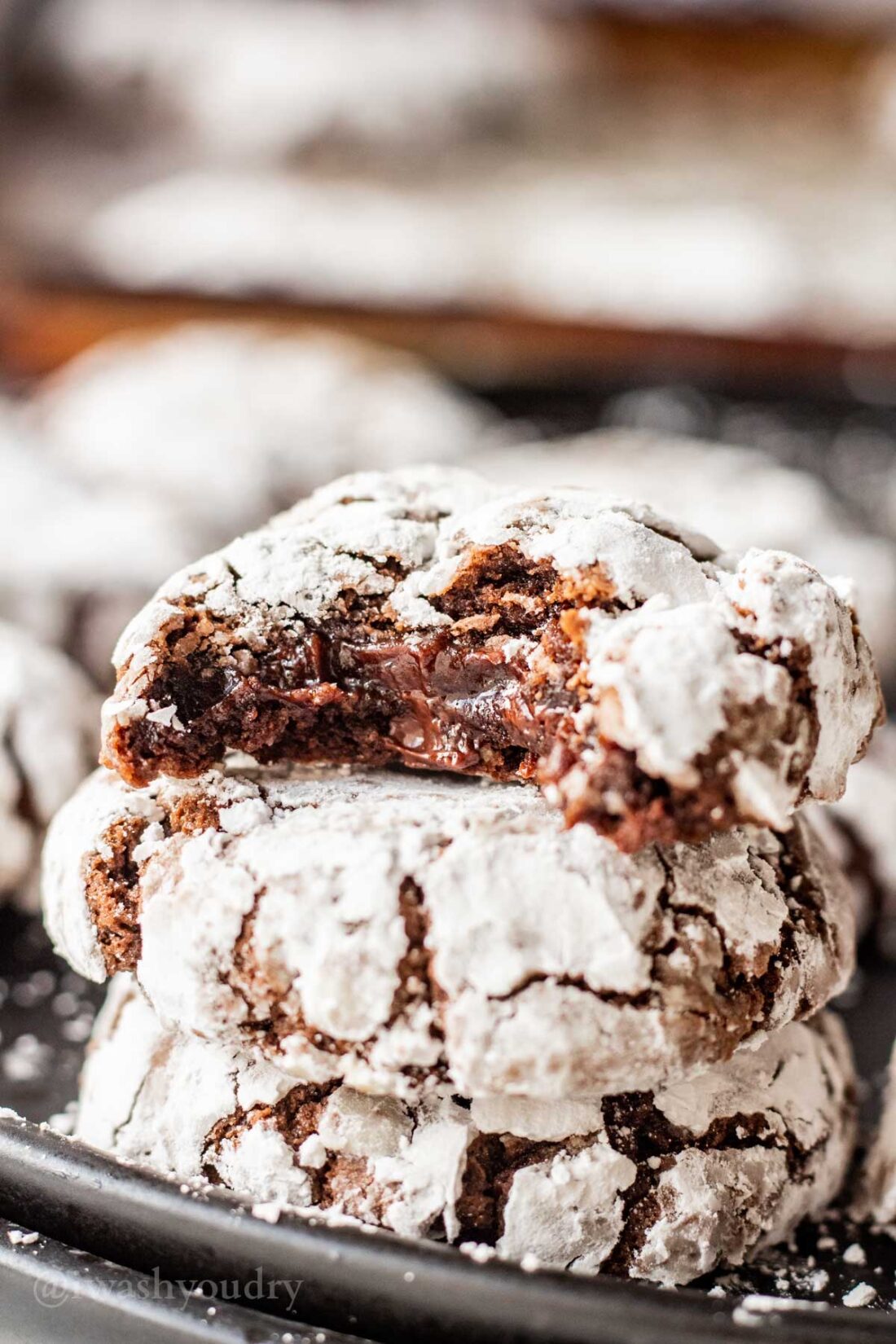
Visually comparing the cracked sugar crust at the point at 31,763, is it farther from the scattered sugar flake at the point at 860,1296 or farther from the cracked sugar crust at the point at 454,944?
the scattered sugar flake at the point at 860,1296

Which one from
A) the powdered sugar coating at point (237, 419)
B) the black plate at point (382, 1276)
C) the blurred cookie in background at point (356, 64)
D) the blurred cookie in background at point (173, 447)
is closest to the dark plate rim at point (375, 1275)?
the black plate at point (382, 1276)

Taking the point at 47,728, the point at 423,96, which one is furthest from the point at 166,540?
the point at 423,96

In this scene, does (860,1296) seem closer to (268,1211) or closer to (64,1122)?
(268,1211)

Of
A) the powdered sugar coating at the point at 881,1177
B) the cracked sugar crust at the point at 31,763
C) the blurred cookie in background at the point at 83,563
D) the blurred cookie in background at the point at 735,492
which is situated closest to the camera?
the powdered sugar coating at the point at 881,1177

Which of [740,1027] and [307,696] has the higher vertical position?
[307,696]

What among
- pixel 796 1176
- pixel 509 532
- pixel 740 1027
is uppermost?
pixel 509 532

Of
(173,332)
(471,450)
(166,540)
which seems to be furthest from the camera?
(173,332)

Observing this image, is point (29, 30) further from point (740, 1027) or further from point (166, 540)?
point (740, 1027)
